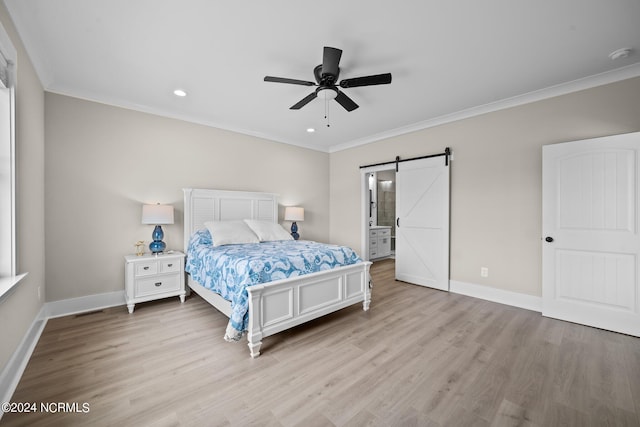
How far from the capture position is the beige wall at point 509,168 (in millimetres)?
2848

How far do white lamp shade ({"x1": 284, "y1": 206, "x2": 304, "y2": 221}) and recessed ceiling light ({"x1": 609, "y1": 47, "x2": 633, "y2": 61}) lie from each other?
4.19m

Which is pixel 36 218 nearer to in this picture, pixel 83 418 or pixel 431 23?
pixel 83 418

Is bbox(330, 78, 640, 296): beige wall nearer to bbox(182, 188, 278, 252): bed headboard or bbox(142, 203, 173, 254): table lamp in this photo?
bbox(182, 188, 278, 252): bed headboard

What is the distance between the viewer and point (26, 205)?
2.29m

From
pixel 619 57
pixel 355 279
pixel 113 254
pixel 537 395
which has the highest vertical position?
pixel 619 57

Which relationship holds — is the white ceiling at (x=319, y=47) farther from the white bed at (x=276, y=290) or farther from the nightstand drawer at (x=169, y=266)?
the nightstand drawer at (x=169, y=266)

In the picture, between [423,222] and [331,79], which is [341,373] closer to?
[331,79]

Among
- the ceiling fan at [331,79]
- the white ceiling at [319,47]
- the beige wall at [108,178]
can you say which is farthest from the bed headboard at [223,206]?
the ceiling fan at [331,79]

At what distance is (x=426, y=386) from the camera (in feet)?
6.03

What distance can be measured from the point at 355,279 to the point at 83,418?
7.94ft

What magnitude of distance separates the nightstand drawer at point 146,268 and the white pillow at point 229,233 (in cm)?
73

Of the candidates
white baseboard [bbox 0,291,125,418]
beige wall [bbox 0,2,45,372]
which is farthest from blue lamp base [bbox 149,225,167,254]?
beige wall [bbox 0,2,45,372]

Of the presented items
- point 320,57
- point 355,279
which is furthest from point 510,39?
point 355,279

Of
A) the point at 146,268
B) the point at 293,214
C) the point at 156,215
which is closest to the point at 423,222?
the point at 293,214
